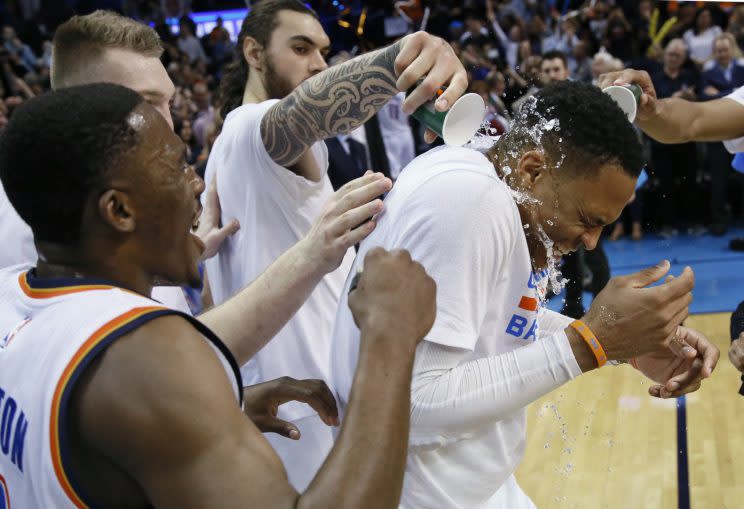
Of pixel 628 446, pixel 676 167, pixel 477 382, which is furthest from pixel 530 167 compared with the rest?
pixel 676 167

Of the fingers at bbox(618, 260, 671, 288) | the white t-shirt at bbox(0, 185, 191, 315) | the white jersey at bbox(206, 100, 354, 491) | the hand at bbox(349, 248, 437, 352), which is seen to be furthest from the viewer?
the white jersey at bbox(206, 100, 354, 491)

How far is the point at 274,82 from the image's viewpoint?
3.20m

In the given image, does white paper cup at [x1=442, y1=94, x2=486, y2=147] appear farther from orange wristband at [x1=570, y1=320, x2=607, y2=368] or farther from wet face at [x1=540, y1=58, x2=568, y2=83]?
wet face at [x1=540, y1=58, x2=568, y2=83]

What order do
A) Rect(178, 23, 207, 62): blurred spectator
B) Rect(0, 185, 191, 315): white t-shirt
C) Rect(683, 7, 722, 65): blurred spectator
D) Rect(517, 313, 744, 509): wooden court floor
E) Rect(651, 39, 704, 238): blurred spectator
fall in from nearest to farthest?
Rect(0, 185, 191, 315): white t-shirt < Rect(517, 313, 744, 509): wooden court floor < Rect(651, 39, 704, 238): blurred spectator < Rect(683, 7, 722, 65): blurred spectator < Rect(178, 23, 207, 62): blurred spectator

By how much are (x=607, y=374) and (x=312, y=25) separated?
341 cm

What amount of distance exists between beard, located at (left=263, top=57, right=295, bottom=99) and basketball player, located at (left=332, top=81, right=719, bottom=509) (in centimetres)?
138

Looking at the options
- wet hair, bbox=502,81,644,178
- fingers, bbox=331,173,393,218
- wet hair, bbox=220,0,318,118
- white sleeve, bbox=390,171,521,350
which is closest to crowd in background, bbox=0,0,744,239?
wet hair, bbox=220,0,318,118

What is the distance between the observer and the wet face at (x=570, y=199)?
6.11ft

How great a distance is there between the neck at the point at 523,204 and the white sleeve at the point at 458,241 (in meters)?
0.17

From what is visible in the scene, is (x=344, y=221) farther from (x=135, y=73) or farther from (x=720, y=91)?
(x=720, y=91)

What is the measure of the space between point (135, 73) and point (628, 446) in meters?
3.30

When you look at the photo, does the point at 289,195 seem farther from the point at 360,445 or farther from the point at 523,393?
the point at 360,445

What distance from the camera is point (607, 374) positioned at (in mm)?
5617

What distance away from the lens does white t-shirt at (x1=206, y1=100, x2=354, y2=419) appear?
8.61 feet
